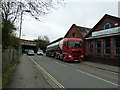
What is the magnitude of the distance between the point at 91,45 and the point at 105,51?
173 inches

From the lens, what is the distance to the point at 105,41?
22.8 m

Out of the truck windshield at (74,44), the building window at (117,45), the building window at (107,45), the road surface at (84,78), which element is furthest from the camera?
the truck windshield at (74,44)

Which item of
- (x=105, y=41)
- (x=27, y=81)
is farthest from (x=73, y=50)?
(x=27, y=81)

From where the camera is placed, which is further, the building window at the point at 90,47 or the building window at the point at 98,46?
the building window at the point at 90,47

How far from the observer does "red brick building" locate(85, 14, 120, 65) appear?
20000 mm

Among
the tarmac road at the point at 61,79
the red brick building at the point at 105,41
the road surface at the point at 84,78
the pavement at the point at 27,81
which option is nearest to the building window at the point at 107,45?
the red brick building at the point at 105,41

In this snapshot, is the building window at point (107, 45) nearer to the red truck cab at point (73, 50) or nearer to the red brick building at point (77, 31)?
the red truck cab at point (73, 50)

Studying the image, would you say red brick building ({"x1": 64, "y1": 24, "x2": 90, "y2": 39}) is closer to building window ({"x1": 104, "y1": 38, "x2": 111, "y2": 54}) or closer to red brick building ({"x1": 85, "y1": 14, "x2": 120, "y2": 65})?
red brick building ({"x1": 85, "y1": 14, "x2": 120, "y2": 65})

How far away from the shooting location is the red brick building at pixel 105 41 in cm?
2000

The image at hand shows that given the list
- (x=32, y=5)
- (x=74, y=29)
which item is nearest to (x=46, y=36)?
(x=74, y=29)

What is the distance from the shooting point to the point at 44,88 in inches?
264

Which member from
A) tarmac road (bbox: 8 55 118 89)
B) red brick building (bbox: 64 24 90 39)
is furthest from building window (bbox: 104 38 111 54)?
tarmac road (bbox: 8 55 118 89)

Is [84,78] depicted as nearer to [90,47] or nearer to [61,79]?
[61,79]

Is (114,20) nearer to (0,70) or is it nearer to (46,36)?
(0,70)
